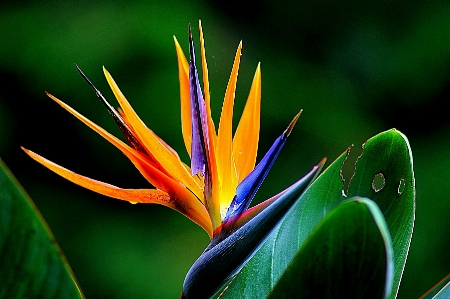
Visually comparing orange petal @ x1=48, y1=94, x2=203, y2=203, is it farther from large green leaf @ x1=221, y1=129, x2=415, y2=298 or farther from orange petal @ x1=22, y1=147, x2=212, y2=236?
large green leaf @ x1=221, y1=129, x2=415, y2=298

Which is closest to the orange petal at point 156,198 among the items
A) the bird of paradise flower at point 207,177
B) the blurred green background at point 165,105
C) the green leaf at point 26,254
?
the bird of paradise flower at point 207,177

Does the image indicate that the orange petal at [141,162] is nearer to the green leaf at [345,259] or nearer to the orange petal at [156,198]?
the orange petal at [156,198]

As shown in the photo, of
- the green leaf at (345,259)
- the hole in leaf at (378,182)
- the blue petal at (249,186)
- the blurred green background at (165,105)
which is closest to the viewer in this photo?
the green leaf at (345,259)

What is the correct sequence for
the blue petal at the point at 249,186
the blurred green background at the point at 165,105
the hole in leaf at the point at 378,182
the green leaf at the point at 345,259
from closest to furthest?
the green leaf at the point at 345,259
the blue petal at the point at 249,186
the hole in leaf at the point at 378,182
the blurred green background at the point at 165,105

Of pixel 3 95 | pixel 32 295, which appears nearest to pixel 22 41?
pixel 3 95

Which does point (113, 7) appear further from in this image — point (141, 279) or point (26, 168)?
point (141, 279)

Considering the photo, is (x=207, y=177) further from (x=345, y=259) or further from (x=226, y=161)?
(x=345, y=259)

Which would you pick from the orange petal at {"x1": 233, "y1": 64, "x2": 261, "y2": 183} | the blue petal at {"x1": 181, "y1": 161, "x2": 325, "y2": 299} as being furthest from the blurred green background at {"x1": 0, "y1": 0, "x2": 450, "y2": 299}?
the blue petal at {"x1": 181, "y1": 161, "x2": 325, "y2": 299}
